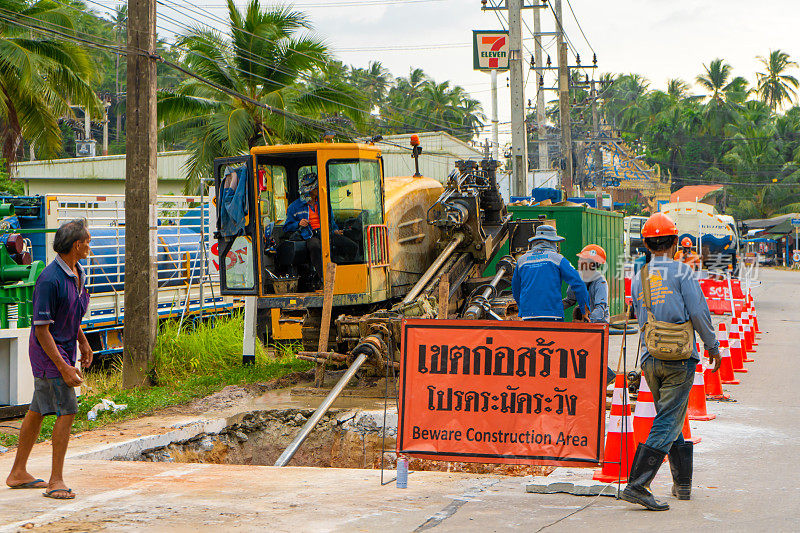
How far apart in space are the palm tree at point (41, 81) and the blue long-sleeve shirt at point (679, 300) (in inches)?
671

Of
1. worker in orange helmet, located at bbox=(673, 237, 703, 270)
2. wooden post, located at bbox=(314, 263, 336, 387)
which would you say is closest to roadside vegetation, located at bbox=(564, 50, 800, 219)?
worker in orange helmet, located at bbox=(673, 237, 703, 270)

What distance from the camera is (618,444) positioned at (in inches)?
255

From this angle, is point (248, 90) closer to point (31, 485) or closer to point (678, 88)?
point (31, 485)

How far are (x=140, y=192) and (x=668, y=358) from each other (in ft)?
25.7

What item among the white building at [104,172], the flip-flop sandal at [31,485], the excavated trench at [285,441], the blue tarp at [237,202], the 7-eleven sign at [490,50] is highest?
A: the 7-eleven sign at [490,50]

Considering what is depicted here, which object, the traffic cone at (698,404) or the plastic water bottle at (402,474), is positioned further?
the traffic cone at (698,404)

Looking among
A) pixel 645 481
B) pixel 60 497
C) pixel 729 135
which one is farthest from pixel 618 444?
pixel 729 135

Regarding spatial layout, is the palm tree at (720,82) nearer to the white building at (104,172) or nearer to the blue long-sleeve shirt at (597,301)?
the white building at (104,172)

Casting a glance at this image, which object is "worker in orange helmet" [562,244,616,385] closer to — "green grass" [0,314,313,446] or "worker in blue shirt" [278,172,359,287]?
"worker in blue shirt" [278,172,359,287]

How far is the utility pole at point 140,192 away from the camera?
1138 cm

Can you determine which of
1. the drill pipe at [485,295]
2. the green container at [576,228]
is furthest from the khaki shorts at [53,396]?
the green container at [576,228]

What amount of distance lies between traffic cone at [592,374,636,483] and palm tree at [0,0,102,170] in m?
→ 16.9

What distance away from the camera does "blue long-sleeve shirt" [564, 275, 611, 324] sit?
930 cm

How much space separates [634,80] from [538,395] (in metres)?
96.6
